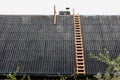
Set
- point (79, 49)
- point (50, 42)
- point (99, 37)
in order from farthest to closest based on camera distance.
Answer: point (99, 37) → point (50, 42) → point (79, 49)

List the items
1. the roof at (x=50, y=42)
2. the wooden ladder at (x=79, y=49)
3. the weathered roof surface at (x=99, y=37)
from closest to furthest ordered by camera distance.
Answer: the wooden ladder at (x=79, y=49) < the roof at (x=50, y=42) < the weathered roof surface at (x=99, y=37)

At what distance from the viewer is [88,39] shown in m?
14.1

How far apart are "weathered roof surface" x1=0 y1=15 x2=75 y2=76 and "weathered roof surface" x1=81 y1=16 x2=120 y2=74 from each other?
2.22ft

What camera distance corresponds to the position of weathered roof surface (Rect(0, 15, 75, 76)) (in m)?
12.2

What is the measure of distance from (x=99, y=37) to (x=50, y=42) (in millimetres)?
2408

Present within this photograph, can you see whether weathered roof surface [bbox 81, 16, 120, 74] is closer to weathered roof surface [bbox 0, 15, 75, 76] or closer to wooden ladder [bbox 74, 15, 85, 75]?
wooden ladder [bbox 74, 15, 85, 75]

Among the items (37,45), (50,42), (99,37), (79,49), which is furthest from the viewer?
(99,37)

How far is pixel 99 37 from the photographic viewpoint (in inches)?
564

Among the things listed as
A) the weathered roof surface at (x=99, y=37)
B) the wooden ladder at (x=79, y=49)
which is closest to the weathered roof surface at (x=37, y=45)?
the wooden ladder at (x=79, y=49)

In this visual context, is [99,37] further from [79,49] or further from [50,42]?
[50,42]

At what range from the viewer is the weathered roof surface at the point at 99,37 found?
40.7ft

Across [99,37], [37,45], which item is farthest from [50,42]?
[99,37]

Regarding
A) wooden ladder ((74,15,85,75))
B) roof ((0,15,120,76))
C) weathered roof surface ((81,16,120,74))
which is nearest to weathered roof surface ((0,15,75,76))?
roof ((0,15,120,76))

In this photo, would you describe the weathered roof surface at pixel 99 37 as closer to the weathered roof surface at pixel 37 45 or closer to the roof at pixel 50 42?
the roof at pixel 50 42
